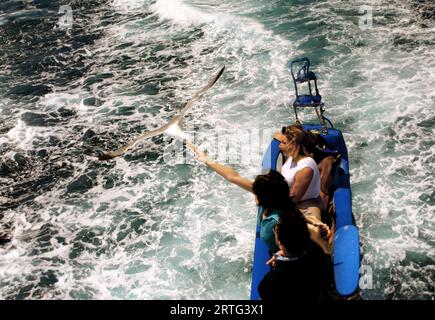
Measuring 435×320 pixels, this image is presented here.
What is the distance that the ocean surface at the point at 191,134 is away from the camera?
6.15m

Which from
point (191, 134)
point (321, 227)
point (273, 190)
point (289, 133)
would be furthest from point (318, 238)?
point (191, 134)

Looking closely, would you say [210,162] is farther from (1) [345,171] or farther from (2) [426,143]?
(2) [426,143]

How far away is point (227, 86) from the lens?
10.3 meters

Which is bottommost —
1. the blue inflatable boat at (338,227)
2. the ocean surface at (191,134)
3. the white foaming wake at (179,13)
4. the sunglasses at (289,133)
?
the ocean surface at (191,134)

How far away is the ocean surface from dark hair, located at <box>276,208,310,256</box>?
220 cm

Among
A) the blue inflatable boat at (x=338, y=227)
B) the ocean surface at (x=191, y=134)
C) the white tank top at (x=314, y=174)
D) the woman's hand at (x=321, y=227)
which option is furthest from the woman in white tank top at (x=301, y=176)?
the ocean surface at (x=191, y=134)

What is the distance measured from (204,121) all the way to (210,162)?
3.75 m

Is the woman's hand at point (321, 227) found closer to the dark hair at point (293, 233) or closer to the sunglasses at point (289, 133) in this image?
the dark hair at point (293, 233)

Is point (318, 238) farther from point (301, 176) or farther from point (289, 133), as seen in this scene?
point (289, 133)

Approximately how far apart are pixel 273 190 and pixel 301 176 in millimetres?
840

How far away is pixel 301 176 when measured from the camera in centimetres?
489

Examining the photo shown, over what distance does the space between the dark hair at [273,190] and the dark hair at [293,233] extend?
1.71 ft
